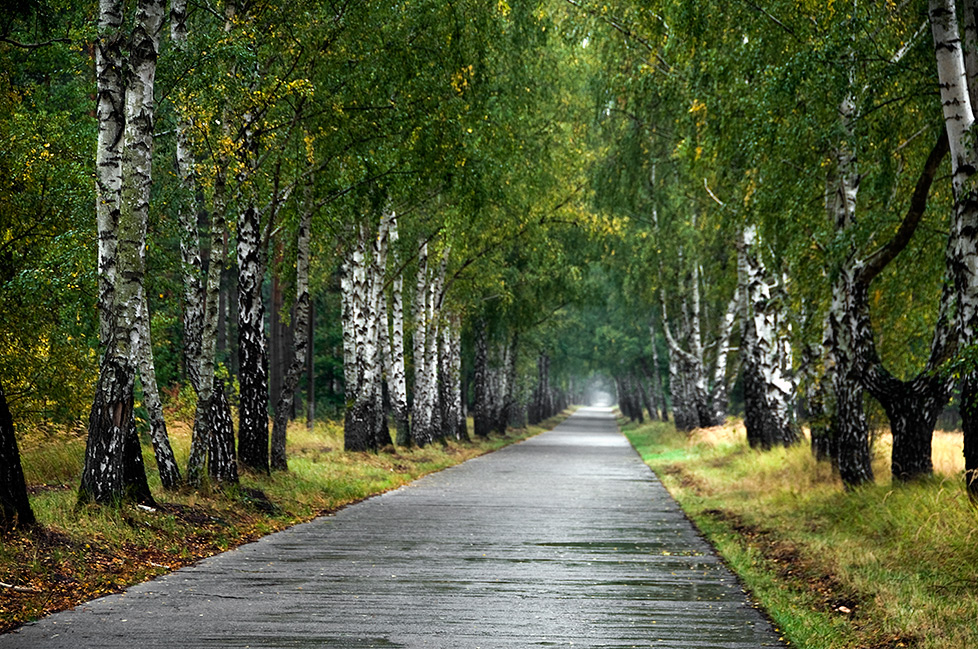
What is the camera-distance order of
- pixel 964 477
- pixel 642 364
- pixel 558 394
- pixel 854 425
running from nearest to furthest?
pixel 964 477 → pixel 854 425 → pixel 642 364 → pixel 558 394

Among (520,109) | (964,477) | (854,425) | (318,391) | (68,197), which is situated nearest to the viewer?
(964,477)

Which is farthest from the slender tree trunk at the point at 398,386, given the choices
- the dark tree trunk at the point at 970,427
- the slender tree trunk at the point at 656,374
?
the slender tree trunk at the point at 656,374

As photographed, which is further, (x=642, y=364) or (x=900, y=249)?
(x=642, y=364)

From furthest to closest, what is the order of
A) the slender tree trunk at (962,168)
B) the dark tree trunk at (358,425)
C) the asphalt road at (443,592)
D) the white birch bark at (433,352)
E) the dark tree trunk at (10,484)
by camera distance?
the white birch bark at (433,352), the dark tree trunk at (358,425), the slender tree trunk at (962,168), the dark tree trunk at (10,484), the asphalt road at (443,592)

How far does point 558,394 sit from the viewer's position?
110438 mm

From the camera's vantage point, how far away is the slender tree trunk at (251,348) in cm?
1559

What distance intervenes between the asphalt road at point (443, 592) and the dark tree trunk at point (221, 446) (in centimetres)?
148

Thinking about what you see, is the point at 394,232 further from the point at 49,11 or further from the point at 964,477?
Answer: the point at 964,477

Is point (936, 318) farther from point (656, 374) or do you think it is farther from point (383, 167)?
point (656, 374)

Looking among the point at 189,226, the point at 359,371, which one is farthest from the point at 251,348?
the point at 359,371

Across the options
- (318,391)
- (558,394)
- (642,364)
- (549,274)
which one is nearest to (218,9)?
(549,274)

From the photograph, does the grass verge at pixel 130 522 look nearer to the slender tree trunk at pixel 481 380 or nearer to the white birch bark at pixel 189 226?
the white birch bark at pixel 189 226

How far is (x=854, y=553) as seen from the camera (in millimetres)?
10086

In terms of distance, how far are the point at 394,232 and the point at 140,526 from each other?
1864cm
